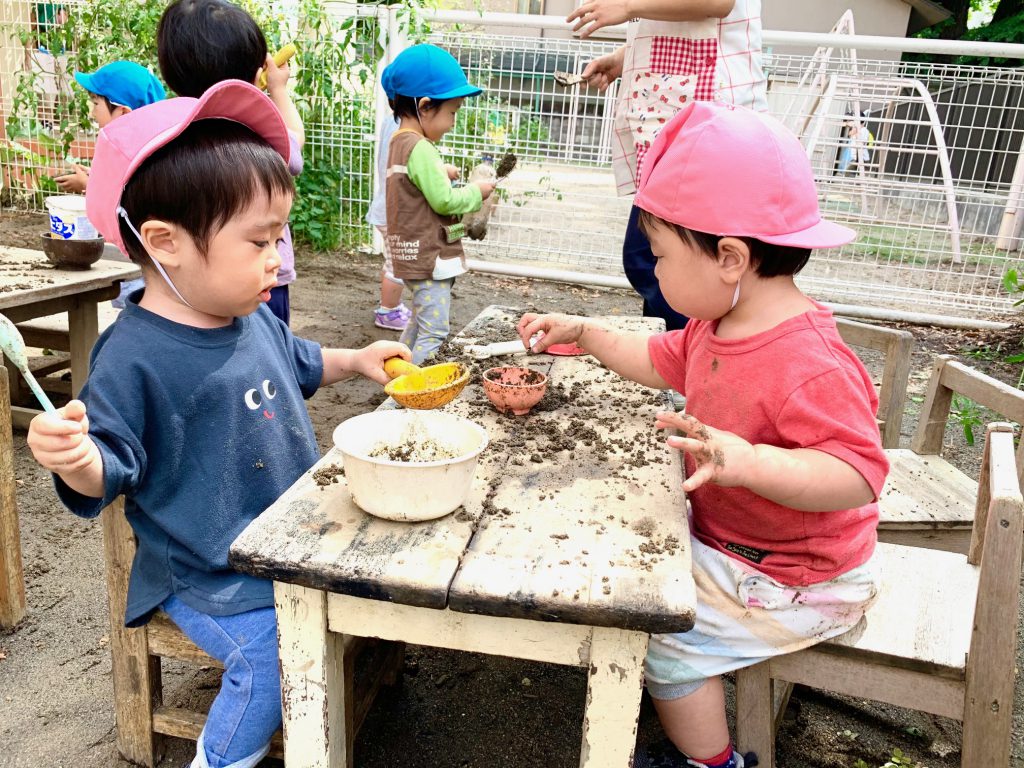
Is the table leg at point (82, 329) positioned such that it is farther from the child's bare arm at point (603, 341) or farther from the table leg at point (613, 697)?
the table leg at point (613, 697)

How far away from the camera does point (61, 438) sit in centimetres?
133

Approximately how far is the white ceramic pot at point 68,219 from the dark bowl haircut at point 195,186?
2026mm

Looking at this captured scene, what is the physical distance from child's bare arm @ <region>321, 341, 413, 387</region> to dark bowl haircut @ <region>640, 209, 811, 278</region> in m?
0.71

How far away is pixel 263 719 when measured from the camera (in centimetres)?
160

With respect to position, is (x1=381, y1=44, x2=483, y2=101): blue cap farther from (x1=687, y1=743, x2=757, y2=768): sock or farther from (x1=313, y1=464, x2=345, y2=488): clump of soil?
(x1=687, y1=743, x2=757, y2=768): sock

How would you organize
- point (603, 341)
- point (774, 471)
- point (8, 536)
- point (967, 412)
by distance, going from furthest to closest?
point (967, 412) < point (8, 536) < point (603, 341) < point (774, 471)

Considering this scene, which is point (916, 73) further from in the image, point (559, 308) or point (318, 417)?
point (318, 417)

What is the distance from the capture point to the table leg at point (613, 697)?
1295 millimetres

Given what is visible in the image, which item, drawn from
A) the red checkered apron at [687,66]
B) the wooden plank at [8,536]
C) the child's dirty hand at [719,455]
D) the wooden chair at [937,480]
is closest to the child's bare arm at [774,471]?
the child's dirty hand at [719,455]

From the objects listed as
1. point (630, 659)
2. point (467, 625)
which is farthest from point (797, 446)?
point (467, 625)

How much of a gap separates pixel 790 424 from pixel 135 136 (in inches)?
53.4

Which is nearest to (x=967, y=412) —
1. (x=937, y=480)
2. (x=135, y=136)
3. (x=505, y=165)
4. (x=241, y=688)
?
(x=937, y=480)

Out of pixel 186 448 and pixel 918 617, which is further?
pixel 918 617

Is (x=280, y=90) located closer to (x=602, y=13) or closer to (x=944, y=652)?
(x=602, y=13)
